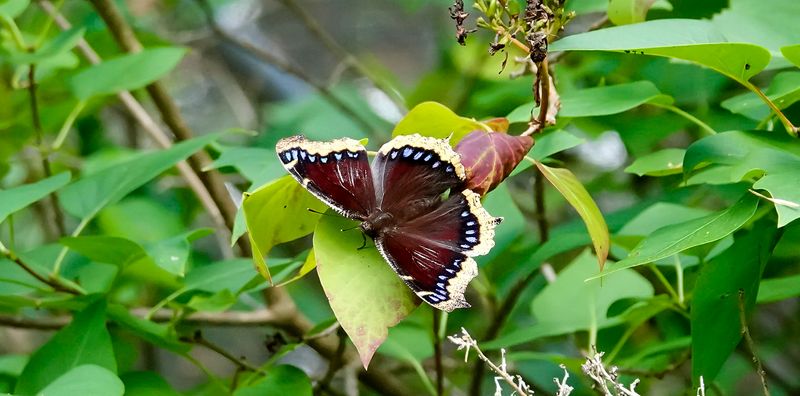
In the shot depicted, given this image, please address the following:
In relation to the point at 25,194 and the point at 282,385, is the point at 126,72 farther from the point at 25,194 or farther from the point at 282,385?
the point at 282,385

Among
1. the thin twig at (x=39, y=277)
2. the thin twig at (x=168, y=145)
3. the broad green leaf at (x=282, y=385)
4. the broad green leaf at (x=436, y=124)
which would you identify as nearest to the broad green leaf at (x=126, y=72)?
the thin twig at (x=168, y=145)

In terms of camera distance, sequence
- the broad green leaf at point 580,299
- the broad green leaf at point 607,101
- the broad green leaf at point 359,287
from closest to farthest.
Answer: the broad green leaf at point 359,287
the broad green leaf at point 607,101
the broad green leaf at point 580,299

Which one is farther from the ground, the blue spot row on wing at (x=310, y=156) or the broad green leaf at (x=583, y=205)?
the blue spot row on wing at (x=310, y=156)

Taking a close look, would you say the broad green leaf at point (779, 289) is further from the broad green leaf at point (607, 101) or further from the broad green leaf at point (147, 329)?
the broad green leaf at point (147, 329)

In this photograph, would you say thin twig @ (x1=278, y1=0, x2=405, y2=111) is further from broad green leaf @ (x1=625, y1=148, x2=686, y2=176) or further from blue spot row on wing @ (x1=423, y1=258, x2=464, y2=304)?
blue spot row on wing @ (x1=423, y1=258, x2=464, y2=304)

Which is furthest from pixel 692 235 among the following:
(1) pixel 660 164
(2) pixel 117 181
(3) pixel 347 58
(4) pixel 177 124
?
(3) pixel 347 58

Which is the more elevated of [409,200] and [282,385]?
[409,200]
